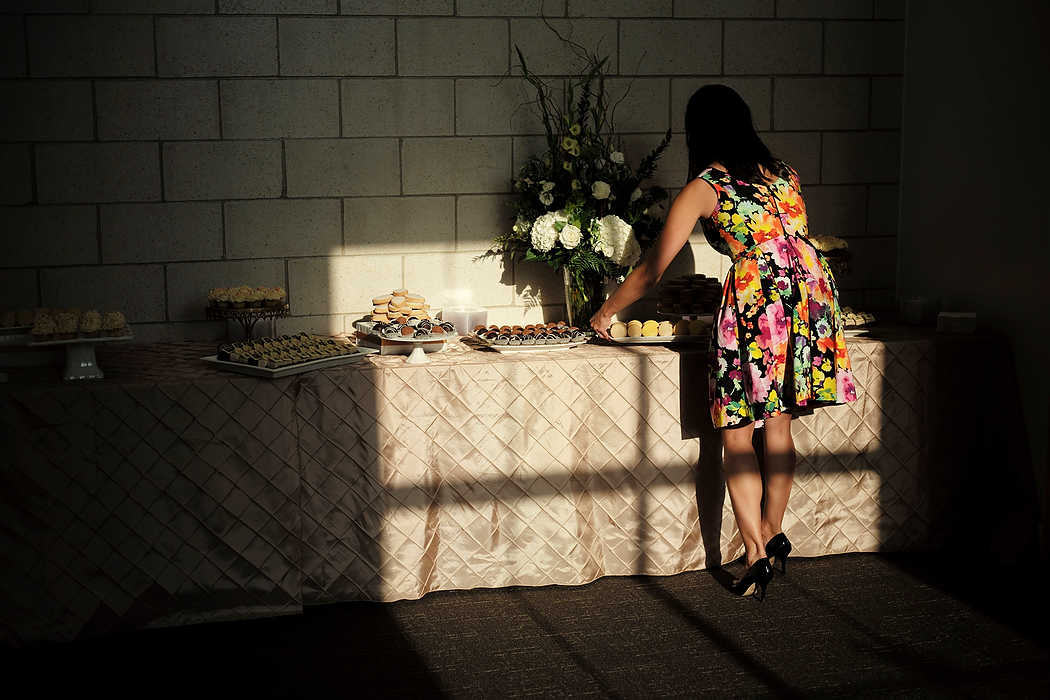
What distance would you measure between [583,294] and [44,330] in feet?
5.90

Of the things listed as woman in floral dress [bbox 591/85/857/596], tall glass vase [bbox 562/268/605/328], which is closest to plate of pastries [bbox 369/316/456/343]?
tall glass vase [bbox 562/268/605/328]

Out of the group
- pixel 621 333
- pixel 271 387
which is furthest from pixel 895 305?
pixel 271 387

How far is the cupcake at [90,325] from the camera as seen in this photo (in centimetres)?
298

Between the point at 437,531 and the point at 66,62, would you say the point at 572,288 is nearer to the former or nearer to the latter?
the point at 437,531

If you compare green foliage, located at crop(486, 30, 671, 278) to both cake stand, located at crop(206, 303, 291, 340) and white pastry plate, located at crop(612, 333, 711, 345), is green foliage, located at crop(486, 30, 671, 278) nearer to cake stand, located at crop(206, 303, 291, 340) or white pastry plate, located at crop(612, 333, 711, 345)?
white pastry plate, located at crop(612, 333, 711, 345)

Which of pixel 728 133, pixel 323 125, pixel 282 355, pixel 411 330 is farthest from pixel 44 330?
pixel 728 133

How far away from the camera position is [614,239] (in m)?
3.63

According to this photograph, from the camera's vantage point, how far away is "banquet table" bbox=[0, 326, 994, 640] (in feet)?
9.61

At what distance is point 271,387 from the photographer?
304cm

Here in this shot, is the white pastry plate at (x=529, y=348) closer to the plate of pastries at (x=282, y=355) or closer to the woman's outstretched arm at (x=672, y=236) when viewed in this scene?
the woman's outstretched arm at (x=672, y=236)

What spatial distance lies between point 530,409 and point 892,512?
54.1 inches

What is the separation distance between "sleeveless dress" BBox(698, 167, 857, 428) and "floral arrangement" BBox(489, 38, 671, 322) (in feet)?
1.91

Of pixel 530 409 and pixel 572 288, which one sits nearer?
pixel 530 409

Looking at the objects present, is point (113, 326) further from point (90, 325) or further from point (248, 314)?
point (248, 314)
